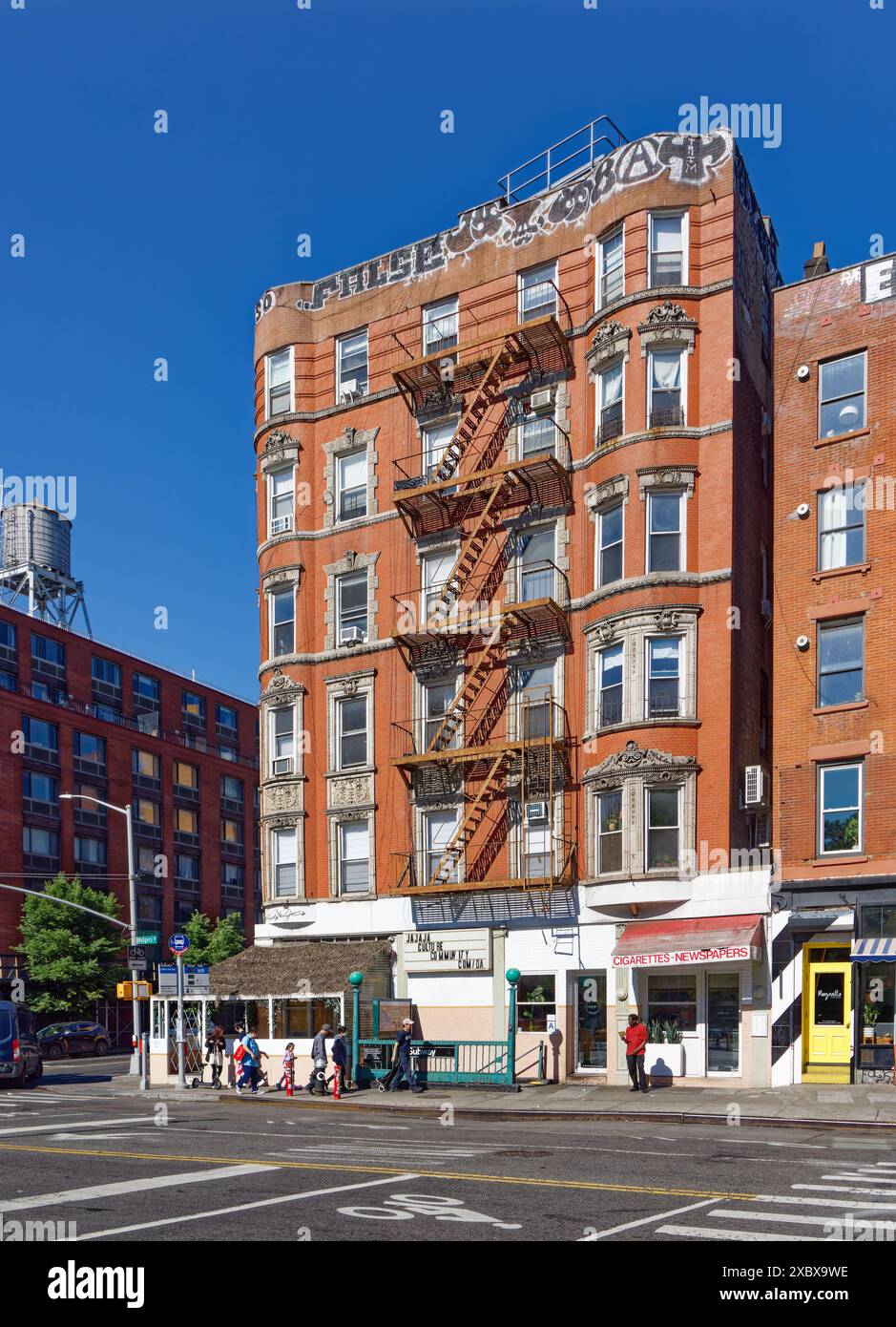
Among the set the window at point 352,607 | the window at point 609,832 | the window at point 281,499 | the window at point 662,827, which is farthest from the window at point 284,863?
the window at point 662,827

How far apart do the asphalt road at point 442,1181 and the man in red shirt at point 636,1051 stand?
188 inches

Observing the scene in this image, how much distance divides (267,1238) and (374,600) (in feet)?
95.2

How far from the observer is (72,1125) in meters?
25.1

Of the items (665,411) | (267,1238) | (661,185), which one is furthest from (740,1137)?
(661,185)

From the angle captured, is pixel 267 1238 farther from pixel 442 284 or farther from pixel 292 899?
pixel 442 284

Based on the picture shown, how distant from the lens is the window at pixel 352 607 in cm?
4022

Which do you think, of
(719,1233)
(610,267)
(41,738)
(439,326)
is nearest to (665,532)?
(610,267)

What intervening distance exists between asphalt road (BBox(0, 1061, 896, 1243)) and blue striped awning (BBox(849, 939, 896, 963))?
6898mm

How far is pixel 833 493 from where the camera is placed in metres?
31.8

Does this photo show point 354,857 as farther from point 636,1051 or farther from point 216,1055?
point 636,1051

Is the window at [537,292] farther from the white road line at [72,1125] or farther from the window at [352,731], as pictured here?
the white road line at [72,1125]

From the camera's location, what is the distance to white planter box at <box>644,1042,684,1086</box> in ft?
102

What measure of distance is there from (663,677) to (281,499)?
15764mm

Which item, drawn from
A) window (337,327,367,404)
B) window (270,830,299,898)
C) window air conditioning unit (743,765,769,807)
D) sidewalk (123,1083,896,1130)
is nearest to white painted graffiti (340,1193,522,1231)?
sidewalk (123,1083,896,1130)
